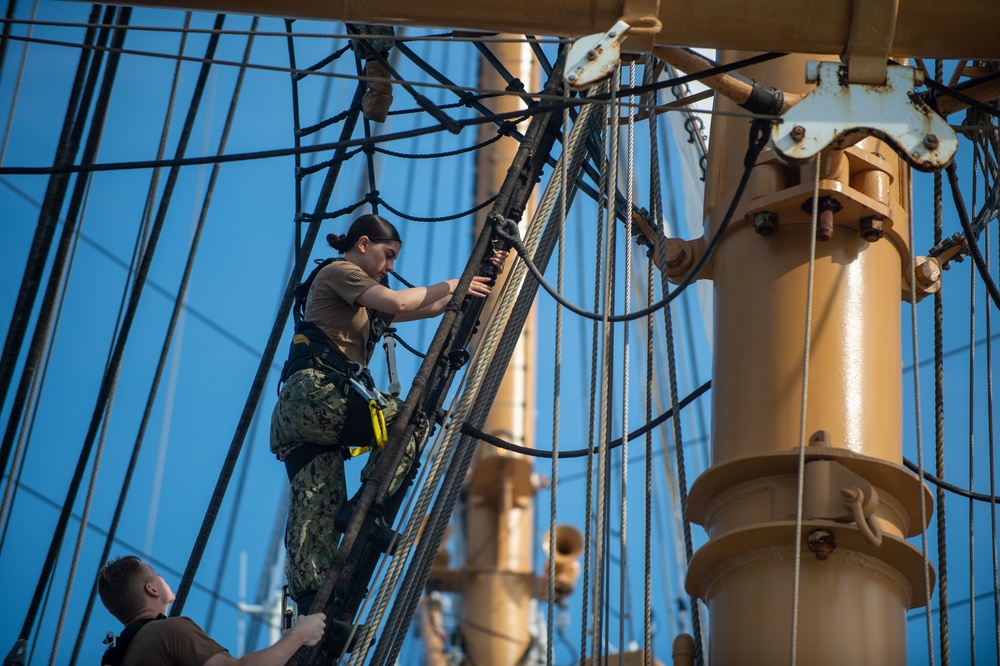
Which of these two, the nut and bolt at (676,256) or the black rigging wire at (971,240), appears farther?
the nut and bolt at (676,256)

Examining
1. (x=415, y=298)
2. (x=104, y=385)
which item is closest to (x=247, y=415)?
(x=104, y=385)

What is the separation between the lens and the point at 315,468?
165 inches

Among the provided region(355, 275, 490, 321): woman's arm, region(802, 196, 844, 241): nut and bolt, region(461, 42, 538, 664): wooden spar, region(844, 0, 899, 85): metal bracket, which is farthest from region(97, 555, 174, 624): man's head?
region(461, 42, 538, 664): wooden spar

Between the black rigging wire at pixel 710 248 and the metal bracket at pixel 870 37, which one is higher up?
the metal bracket at pixel 870 37

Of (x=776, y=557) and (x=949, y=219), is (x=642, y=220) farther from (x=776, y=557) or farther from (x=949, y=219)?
(x=949, y=219)

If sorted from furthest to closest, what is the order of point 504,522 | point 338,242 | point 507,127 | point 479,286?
1. point 504,522
2. point 507,127
3. point 338,242
4. point 479,286

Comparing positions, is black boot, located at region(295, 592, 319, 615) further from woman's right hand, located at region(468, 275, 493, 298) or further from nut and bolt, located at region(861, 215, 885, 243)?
nut and bolt, located at region(861, 215, 885, 243)

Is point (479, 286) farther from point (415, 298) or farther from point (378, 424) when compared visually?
point (378, 424)

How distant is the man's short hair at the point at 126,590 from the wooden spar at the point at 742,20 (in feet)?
4.50

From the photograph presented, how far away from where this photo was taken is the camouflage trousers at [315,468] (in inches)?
162

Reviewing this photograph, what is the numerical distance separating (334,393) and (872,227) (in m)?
1.51

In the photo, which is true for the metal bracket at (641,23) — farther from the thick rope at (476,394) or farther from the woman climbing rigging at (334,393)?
the woman climbing rigging at (334,393)

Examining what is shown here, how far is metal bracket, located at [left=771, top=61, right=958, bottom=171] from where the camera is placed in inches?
130

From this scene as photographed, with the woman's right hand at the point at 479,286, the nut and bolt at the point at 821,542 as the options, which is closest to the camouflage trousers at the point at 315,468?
the woman's right hand at the point at 479,286
